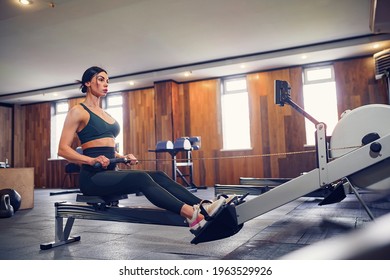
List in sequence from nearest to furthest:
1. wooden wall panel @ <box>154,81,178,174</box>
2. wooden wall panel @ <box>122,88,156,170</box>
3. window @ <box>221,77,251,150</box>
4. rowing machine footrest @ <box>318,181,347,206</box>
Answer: rowing machine footrest @ <box>318,181,347,206</box> < window @ <box>221,77,251,150</box> < wooden wall panel @ <box>154,81,178,174</box> < wooden wall panel @ <box>122,88,156,170</box>

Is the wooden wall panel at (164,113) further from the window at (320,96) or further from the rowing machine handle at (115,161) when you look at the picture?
the rowing machine handle at (115,161)

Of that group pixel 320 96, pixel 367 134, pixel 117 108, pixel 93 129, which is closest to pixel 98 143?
pixel 93 129

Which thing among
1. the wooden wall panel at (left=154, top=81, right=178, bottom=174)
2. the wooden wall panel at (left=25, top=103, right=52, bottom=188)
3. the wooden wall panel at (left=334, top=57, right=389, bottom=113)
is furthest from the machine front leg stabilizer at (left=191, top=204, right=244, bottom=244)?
the wooden wall panel at (left=25, top=103, right=52, bottom=188)

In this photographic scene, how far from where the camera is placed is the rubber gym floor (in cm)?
170

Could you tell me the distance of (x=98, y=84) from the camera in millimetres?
1831

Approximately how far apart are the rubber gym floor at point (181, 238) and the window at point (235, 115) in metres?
3.81

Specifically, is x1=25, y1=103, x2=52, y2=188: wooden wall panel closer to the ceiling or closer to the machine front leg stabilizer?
the ceiling

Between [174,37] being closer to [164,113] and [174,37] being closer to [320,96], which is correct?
[164,113]

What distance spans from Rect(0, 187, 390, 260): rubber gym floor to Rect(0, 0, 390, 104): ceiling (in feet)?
6.93

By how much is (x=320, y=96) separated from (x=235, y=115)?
1741 mm

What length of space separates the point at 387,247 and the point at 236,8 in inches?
146

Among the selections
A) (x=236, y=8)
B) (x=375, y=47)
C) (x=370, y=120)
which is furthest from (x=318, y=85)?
(x=370, y=120)

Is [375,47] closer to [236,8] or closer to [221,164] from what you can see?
[236,8]

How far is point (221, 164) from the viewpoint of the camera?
6.89 metres
